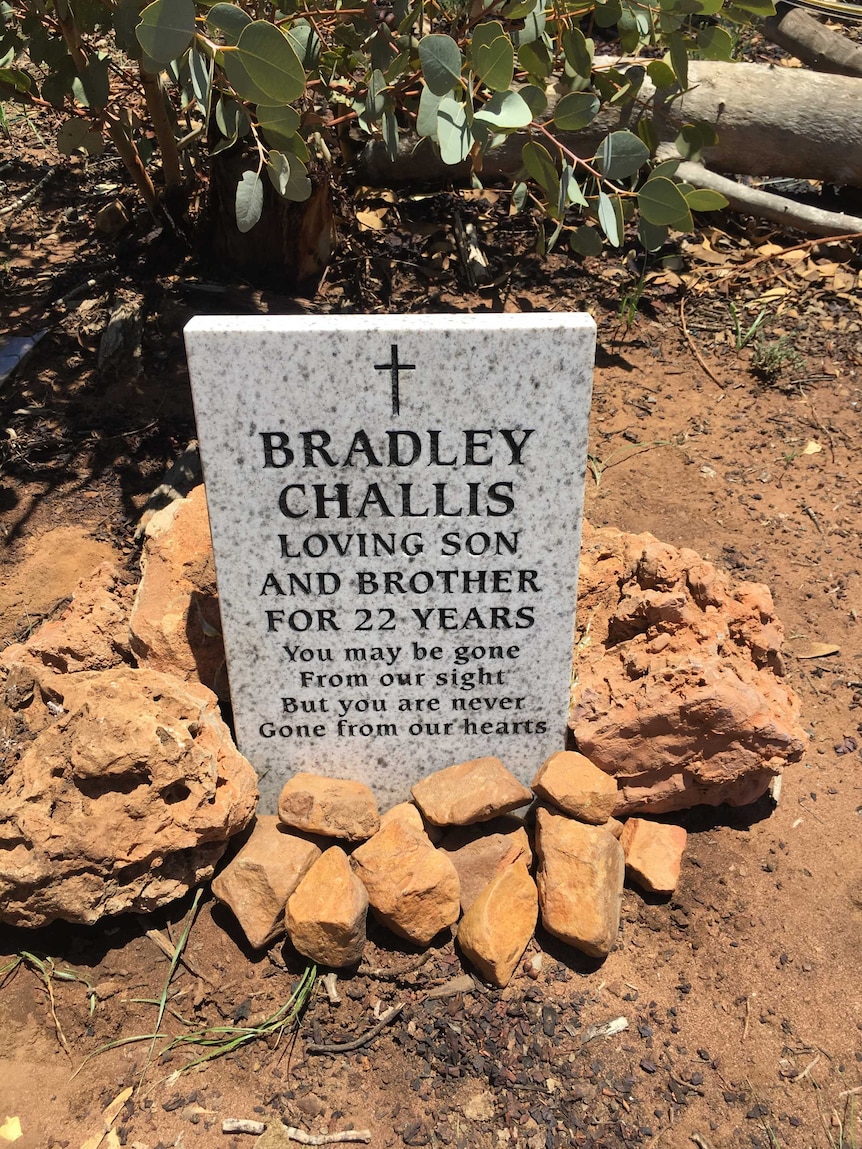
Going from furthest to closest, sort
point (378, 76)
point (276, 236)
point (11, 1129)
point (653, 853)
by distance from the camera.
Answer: point (276, 236)
point (378, 76)
point (653, 853)
point (11, 1129)

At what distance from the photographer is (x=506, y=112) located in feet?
7.91

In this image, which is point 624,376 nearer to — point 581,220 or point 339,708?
point 581,220

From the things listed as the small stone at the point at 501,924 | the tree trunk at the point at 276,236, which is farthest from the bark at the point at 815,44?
the small stone at the point at 501,924

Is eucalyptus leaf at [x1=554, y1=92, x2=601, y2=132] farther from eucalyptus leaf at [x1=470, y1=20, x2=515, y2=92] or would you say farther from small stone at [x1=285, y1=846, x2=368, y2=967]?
small stone at [x1=285, y1=846, x2=368, y2=967]

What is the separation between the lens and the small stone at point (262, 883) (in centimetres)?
223

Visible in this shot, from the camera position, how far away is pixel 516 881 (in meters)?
2.31

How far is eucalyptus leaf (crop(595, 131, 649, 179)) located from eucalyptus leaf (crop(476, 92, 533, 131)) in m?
0.30

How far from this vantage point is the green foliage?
221 centimetres

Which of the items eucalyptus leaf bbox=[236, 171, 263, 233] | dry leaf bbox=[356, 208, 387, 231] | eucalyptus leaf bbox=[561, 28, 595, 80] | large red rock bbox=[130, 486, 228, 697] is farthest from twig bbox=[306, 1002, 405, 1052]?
dry leaf bbox=[356, 208, 387, 231]

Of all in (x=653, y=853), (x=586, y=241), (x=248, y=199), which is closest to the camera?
(x=653, y=853)

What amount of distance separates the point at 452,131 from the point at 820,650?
6.39ft

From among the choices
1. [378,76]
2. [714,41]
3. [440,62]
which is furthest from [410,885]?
[714,41]

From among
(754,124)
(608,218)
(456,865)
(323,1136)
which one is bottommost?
(323,1136)

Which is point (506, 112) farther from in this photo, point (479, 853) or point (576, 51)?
point (479, 853)
